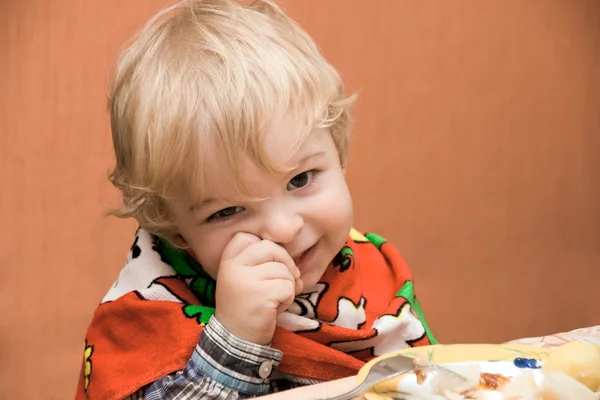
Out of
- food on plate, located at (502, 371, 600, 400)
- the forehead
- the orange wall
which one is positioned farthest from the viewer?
the orange wall

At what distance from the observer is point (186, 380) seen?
0.77 m

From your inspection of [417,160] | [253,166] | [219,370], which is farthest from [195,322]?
[417,160]

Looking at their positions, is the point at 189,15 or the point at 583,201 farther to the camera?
the point at 583,201

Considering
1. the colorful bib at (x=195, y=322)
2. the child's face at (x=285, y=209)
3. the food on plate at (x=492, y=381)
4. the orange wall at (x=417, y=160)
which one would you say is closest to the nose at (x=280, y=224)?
the child's face at (x=285, y=209)

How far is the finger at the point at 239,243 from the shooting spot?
79 centimetres

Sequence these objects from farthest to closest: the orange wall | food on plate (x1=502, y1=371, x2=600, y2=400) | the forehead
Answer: the orange wall, the forehead, food on plate (x1=502, y1=371, x2=600, y2=400)

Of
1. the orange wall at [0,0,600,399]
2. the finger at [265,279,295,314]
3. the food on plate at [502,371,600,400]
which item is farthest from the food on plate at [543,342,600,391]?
the orange wall at [0,0,600,399]

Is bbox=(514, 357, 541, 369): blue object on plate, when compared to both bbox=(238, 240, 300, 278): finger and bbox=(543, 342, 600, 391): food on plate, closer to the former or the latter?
bbox=(543, 342, 600, 391): food on plate

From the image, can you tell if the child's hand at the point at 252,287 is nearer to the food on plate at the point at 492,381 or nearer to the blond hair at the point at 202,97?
the blond hair at the point at 202,97

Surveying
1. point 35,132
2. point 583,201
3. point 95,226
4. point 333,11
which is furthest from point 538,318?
point 35,132

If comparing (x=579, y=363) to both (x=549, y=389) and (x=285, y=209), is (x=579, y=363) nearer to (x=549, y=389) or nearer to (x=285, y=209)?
(x=549, y=389)

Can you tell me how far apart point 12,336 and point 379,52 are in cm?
80

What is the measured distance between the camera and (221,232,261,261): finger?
0.79 m

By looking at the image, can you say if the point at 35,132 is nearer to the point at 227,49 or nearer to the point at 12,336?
the point at 12,336
